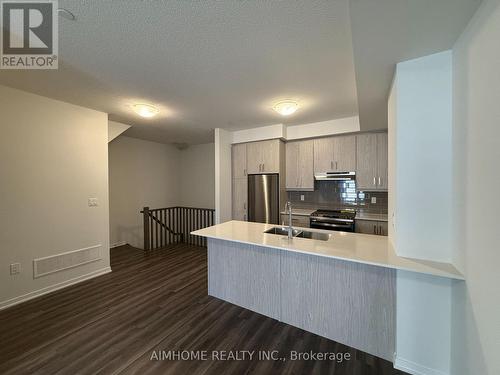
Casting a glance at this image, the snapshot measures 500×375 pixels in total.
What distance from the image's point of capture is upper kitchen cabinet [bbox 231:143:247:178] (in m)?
4.55

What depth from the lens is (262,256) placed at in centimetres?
235

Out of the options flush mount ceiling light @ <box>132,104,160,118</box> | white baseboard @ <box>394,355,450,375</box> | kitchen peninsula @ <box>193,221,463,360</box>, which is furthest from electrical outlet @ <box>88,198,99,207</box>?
white baseboard @ <box>394,355,450,375</box>

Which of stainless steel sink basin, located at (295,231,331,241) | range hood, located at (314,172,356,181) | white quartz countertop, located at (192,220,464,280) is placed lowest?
stainless steel sink basin, located at (295,231,331,241)

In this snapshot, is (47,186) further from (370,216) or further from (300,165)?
(370,216)

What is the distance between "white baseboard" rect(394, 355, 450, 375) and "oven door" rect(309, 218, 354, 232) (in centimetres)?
208

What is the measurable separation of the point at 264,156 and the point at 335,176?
1450mm

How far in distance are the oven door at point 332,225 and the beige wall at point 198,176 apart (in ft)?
10.3

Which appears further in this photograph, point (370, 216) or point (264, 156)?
point (264, 156)

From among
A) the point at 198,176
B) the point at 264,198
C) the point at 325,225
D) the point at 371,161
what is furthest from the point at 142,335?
the point at 198,176

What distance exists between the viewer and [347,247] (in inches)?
75.8

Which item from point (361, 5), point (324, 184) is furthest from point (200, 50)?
point (324, 184)

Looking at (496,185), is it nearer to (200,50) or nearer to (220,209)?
(200,50)

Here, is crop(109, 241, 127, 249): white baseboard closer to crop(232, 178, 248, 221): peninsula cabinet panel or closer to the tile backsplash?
crop(232, 178, 248, 221): peninsula cabinet panel

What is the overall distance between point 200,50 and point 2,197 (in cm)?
290
